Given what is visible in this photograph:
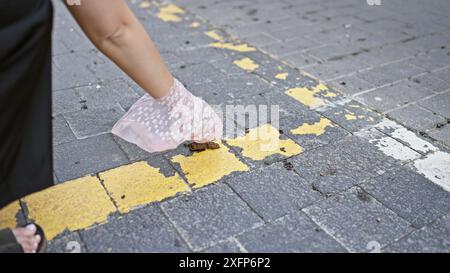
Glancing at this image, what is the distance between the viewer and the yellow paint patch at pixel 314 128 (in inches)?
99.4

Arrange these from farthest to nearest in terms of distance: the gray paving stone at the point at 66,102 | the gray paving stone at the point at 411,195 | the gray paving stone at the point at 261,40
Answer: the gray paving stone at the point at 261,40 < the gray paving stone at the point at 66,102 < the gray paving stone at the point at 411,195

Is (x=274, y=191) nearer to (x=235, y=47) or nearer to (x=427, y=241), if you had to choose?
(x=427, y=241)

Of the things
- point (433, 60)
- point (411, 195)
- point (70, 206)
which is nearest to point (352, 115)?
point (411, 195)

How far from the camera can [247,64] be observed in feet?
11.3

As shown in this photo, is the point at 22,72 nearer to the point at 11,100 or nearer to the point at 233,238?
the point at 11,100

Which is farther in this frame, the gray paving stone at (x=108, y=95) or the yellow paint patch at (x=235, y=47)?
the yellow paint patch at (x=235, y=47)

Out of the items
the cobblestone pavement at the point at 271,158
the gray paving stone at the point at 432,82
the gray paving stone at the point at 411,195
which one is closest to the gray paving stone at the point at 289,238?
the cobblestone pavement at the point at 271,158

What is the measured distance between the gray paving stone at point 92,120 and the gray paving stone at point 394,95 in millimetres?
1683

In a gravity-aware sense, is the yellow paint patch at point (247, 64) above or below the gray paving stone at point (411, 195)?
above

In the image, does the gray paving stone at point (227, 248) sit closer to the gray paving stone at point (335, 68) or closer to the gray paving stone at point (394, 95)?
the gray paving stone at point (394, 95)

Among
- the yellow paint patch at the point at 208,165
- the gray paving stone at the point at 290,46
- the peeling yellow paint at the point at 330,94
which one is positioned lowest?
the yellow paint patch at the point at 208,165

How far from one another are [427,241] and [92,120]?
1978mm

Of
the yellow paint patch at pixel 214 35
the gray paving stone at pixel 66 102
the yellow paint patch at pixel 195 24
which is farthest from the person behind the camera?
the yellow paint patch at pixel 195 24
